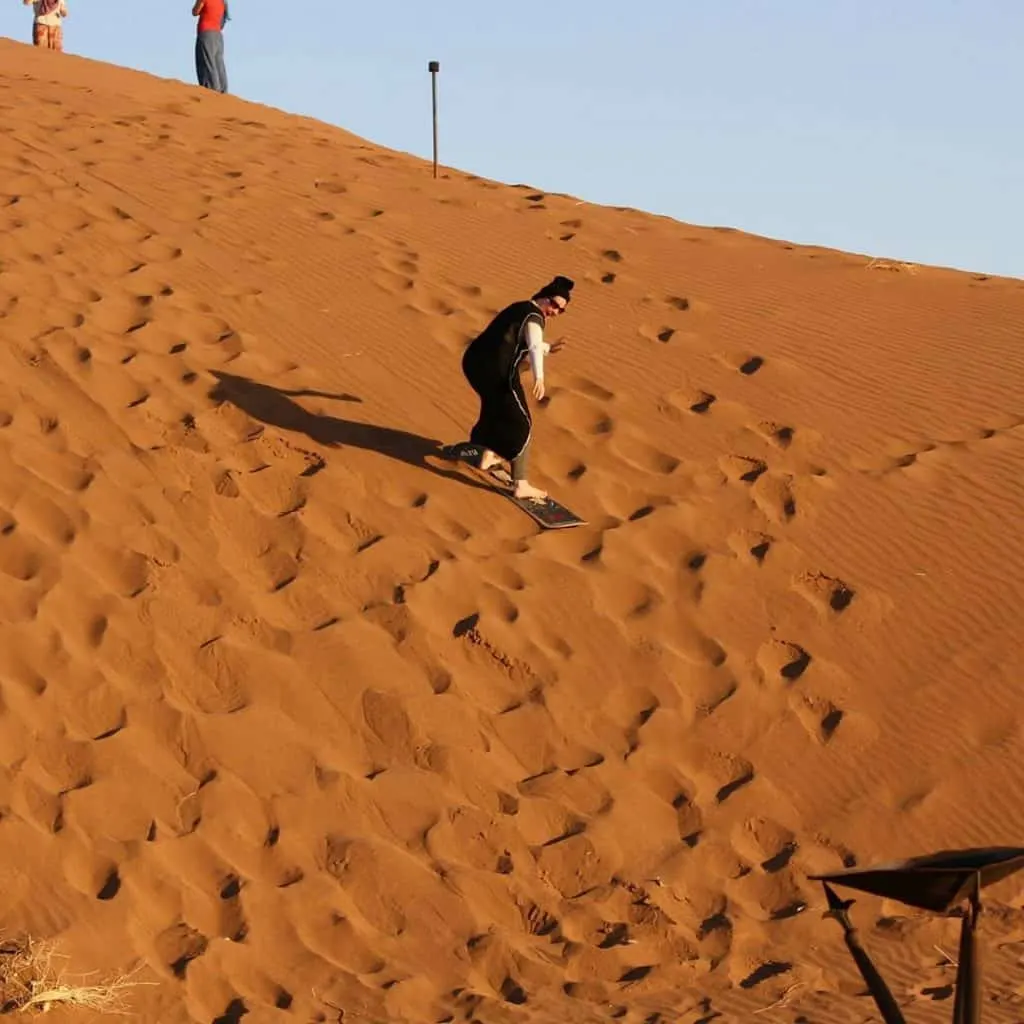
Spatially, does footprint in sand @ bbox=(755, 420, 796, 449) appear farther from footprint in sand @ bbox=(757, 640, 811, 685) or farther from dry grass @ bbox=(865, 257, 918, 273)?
dry grass @ bbox=(865, 257, 918, 273)

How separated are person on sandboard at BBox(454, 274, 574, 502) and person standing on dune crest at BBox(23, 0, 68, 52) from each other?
11.6 m

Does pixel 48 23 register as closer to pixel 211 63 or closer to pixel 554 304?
pixel 211 63

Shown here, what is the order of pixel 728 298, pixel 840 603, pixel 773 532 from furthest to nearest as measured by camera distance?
pixel 728 298, pixel 773 532, pixel 840 603

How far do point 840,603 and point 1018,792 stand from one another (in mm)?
1487

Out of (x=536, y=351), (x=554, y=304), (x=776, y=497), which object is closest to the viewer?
(x=536, y=351)

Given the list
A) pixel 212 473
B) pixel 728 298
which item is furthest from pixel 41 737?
pixel 728 298

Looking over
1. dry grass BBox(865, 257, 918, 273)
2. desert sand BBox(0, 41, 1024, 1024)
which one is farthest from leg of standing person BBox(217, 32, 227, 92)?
dry grass BBox(865, 257, 918, 273)

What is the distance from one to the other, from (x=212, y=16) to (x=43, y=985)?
13447 mm

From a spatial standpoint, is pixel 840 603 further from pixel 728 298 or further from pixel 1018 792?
pixel 728 298

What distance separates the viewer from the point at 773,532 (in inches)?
351

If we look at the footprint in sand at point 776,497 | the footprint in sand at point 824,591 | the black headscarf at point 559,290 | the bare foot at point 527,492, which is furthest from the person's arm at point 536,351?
the footprint in sand at point 824,591

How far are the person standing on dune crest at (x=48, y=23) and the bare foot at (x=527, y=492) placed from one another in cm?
1201

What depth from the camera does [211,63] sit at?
1797 cm

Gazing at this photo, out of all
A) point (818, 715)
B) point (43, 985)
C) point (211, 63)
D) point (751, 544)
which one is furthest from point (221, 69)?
point (43, 985)
